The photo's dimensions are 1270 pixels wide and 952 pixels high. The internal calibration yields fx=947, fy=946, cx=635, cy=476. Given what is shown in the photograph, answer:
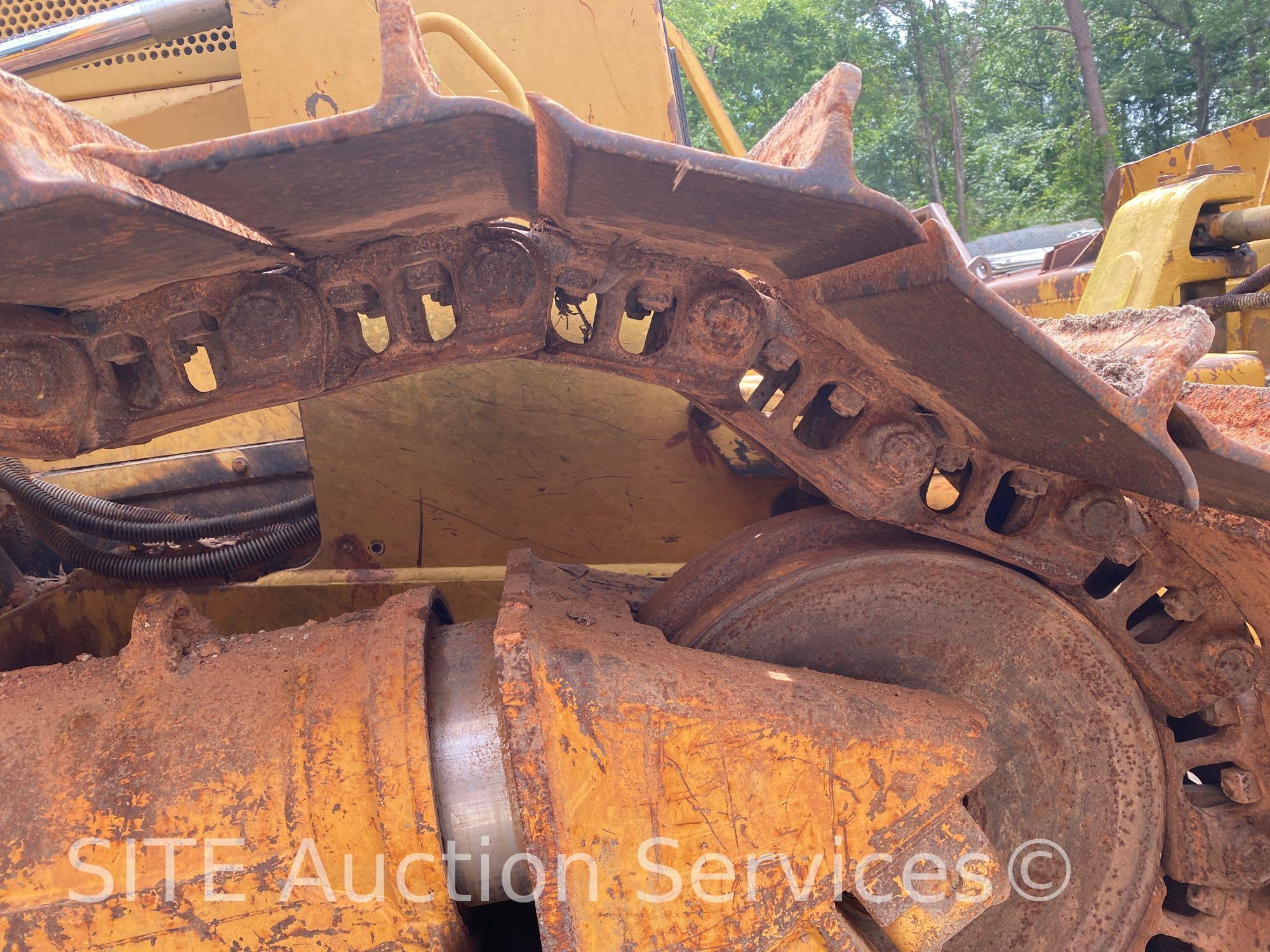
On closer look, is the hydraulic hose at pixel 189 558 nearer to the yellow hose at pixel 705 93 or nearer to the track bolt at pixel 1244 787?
the yellow hose at pixel 705 93

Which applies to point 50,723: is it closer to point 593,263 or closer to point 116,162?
point 116,162

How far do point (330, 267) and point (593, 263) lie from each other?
39 centimetres

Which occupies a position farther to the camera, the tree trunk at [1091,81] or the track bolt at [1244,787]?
the tree trunk at [1091,81]

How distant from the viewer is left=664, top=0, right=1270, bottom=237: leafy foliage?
20.8 m

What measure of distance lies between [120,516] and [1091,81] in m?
21.9

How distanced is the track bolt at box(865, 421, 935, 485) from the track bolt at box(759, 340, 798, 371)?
0.66ft

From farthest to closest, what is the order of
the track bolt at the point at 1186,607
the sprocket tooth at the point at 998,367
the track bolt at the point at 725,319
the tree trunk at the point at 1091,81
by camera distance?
the tree trunk at the point at 1091,81 < the track bolt at the point at 1186,607 < the track bolt at the point at 725,319 < the sprocket tooth at the point at 998,367

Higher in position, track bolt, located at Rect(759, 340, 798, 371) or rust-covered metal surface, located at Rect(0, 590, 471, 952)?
track bolt, located at Rect(759, 340, 798, 371)

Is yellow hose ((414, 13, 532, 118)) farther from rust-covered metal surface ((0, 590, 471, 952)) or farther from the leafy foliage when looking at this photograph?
the leafy foliage

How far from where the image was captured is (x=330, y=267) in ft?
4.60

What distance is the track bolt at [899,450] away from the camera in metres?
1.60

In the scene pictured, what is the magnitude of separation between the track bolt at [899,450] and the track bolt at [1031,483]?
0.18 m

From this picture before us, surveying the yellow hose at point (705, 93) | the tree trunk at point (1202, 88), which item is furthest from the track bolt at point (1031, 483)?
the tree trunk at point (1202, 88)

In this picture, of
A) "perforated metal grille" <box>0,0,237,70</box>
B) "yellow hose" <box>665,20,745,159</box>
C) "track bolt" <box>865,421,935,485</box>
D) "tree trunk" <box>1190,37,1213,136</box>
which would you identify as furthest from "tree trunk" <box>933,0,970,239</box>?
"track bolt" <box>865,421,935,485</box>
